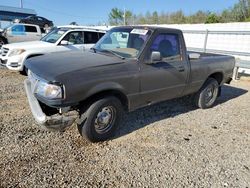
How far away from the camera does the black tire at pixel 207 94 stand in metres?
5.90

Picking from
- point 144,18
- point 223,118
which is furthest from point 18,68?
point 144,18

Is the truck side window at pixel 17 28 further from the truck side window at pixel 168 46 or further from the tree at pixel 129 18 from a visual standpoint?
the tree at pixel 129 18

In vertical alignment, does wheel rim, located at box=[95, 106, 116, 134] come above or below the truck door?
below

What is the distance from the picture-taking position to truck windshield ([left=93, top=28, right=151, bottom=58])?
435cm

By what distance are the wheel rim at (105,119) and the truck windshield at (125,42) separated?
3.32 ft

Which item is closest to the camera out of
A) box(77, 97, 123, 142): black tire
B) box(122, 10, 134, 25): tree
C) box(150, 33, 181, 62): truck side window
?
box(77, 97, 123, 142): black tire

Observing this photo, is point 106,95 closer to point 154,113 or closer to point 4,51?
point 154,113

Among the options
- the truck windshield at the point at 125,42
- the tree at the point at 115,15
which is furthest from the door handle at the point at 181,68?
the tree at the point at 115,15

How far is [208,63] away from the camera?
5645mm

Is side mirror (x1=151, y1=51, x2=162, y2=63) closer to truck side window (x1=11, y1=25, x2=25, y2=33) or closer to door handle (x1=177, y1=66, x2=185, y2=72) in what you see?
door handle (x1=177, y1=66, x2=185, y2=72)

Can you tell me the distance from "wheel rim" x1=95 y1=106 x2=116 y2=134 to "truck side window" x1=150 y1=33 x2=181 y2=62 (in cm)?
134

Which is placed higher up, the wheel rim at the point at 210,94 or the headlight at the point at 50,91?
the headlight at the point at 50,91

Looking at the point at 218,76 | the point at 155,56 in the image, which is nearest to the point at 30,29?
the point at 218,76

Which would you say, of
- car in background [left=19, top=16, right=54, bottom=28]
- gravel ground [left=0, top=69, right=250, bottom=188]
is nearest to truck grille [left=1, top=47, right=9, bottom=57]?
gravel ground [left=0, top=69, right=250, bottom=188]
